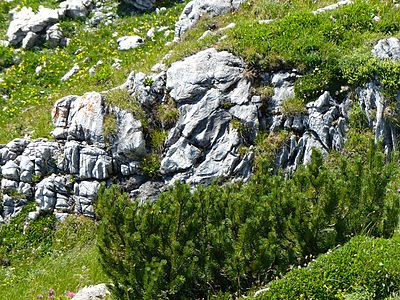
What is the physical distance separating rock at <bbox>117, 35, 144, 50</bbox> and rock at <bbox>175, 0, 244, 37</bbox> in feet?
6.16

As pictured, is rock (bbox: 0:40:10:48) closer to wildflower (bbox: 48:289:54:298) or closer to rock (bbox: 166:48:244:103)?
rock (bbox: 166:48:244:103)

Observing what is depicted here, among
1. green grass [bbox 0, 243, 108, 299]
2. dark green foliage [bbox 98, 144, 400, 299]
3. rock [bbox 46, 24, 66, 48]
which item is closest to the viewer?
dark green foliage [bbox 98, 144, 400, 299]

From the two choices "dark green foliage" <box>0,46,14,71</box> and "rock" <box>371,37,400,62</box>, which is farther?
"dark green foliage" <box>0,46,14,71</box>

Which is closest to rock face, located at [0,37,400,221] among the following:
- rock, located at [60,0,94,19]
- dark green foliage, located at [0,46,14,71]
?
dark green foliage, located at [0,46,14,71]

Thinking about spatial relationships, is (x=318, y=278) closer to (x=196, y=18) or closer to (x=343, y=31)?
(x=343, y=31)

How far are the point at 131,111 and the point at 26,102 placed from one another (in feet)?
20.3

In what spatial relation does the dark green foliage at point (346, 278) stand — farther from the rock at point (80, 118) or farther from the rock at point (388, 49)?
the rock at point (80, 118)

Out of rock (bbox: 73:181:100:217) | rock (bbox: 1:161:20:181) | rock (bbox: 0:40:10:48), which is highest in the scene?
rock (bbox: 0:40:10:48)

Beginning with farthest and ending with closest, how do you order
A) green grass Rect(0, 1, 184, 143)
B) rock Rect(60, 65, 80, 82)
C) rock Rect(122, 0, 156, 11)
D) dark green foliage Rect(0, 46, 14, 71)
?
rock Rect(122, 0, 156, 11) < dark green foliage Rect(0, 46, 14, 71) < rock Rect(60, 65, 80, 82) < green grass Rect(0, 1, 184, 143)

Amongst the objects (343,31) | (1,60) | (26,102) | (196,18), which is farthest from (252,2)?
(1,60)

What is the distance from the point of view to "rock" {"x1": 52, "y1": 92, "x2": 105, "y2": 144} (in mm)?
13602

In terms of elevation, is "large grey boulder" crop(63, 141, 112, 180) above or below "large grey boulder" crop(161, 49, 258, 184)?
below

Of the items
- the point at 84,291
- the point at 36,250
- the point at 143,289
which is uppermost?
the point at 143,289

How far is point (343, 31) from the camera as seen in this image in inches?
556
